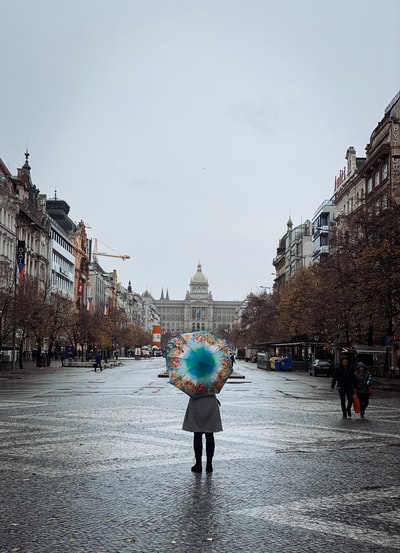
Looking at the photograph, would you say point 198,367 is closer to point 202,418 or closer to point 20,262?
point 202,418

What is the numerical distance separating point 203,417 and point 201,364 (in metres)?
0.79

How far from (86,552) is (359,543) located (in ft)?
8.51

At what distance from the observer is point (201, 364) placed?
11.1 meters

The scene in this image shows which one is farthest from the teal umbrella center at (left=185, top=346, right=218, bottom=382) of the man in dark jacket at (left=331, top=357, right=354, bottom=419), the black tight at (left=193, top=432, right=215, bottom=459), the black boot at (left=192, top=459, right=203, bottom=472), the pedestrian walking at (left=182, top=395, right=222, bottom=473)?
the man in dark jacket at (left=331, top=357, right=354, bottom=419)

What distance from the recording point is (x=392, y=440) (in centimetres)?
1577

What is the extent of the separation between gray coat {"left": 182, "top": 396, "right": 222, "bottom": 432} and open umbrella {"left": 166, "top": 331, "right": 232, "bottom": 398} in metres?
0.13

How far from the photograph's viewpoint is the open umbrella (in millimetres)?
11047

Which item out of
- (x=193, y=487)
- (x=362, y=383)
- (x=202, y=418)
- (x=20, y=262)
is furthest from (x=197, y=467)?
(x=20, y=262)

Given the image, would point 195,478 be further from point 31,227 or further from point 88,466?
point 31,227

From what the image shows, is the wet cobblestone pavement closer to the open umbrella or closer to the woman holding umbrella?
the woman holding umbrella

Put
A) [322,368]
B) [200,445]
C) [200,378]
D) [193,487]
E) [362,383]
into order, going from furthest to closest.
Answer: [322,368], [362,383], [200,445], [200,378], [193,487]

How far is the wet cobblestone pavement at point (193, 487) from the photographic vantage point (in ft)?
23.9

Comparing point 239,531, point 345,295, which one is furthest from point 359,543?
point 345,295

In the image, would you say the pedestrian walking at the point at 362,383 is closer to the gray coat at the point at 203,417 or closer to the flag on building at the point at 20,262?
the gray coat at the point at 203,417
